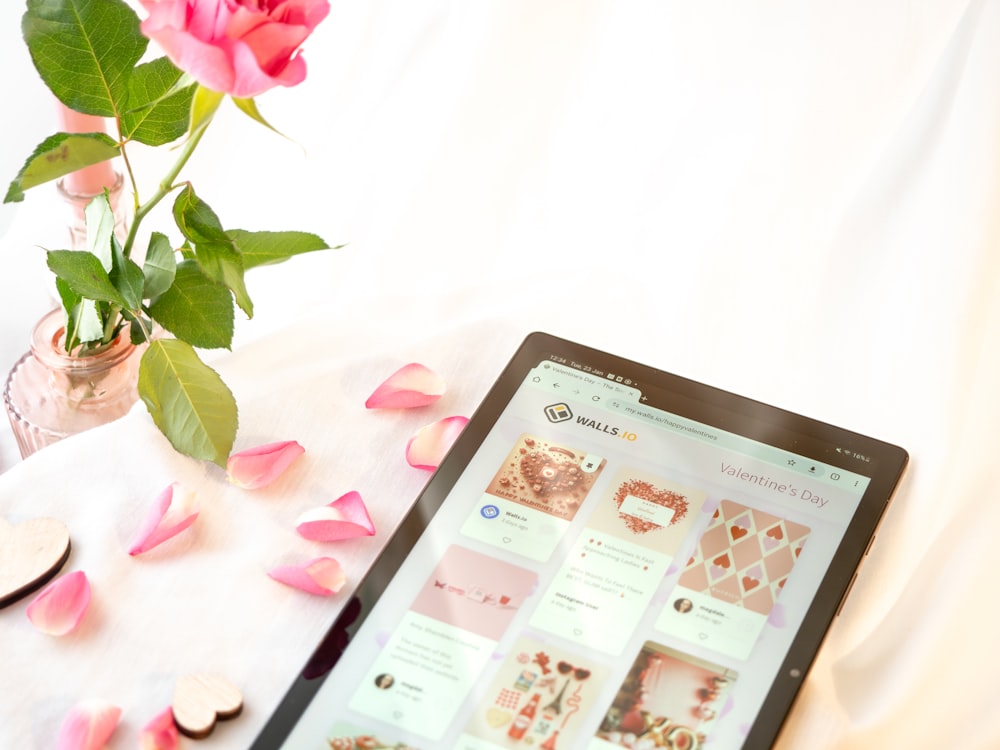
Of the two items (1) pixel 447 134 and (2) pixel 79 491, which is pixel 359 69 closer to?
(1) pixel 447 134

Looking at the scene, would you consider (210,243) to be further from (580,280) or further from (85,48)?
(580,280)

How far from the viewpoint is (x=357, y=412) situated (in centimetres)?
57

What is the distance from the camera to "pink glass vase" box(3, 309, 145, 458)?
59 centimetres

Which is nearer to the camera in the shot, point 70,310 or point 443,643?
point 443,643

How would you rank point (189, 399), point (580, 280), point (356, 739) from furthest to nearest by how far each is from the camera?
point (580, 280) → point (189, 399) → point (356, 739)

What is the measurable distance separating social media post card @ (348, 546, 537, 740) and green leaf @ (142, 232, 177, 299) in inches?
6.7

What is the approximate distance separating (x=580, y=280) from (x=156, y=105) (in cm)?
24

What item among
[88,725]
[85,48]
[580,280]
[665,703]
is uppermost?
[580,280]

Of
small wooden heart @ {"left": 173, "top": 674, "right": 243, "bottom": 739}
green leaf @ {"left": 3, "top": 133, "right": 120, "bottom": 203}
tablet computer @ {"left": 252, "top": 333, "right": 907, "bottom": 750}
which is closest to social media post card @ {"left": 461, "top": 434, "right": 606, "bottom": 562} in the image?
tablet computer @ {"left": 252, "top": 333, "right": 907, "bottom": 750}

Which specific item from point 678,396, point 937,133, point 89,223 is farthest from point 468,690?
point 937,133

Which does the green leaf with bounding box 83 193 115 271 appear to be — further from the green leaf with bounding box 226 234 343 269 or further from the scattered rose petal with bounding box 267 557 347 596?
the scattered rose petal with bounding box 267 557 347 596

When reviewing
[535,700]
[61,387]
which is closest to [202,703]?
[535,700]

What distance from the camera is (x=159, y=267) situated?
20.5 inches

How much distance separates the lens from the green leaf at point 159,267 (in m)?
0.52
